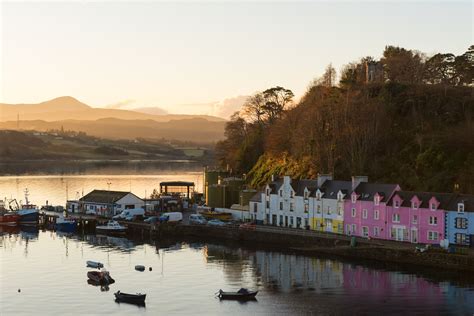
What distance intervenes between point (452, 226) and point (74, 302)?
33.7 meters

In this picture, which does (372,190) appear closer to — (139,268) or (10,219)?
(139,268)

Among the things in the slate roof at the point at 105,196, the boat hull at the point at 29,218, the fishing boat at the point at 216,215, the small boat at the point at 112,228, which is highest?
the slate roof at the point at 105,196

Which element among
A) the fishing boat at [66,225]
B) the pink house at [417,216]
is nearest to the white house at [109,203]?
the fishing boat at [66,225]

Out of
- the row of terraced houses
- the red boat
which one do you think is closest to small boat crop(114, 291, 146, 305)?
the row of terraced houses

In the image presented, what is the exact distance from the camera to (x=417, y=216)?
70.1 metres

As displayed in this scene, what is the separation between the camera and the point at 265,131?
12456 cm

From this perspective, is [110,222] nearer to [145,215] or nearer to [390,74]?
[145,215]

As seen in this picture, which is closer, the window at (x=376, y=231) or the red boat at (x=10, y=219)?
the window at (x=376, y=231)

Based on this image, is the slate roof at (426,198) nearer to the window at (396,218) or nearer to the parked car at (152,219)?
the window at (396,218)

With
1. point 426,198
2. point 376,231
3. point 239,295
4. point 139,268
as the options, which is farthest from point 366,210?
point 239,295

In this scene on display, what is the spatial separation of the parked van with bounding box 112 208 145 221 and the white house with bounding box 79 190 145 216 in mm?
1808

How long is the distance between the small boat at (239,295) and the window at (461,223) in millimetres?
21876

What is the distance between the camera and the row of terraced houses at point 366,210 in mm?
67875

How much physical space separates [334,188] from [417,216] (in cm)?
1175
